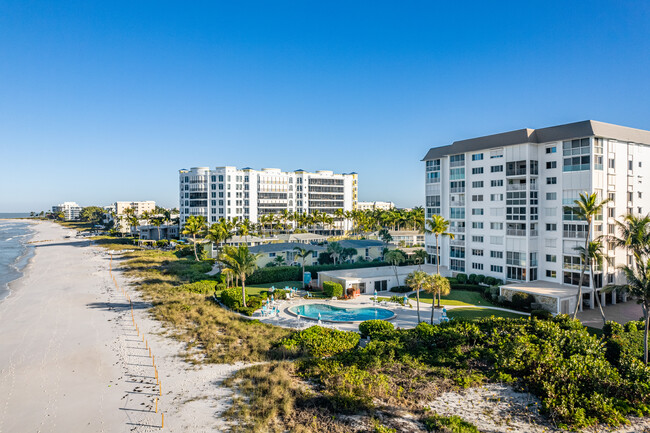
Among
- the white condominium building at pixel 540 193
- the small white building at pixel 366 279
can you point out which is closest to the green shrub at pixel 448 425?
the small white building at pixel 366 279

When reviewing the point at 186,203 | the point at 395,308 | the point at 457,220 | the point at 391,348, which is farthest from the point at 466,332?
the point at 186,203

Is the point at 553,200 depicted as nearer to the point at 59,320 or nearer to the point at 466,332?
the point at 466,332

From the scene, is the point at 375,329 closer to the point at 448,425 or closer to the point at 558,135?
the point at 448,425

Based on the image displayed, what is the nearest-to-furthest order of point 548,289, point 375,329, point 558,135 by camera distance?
point 375,329 < point 548,289 < point 558,135

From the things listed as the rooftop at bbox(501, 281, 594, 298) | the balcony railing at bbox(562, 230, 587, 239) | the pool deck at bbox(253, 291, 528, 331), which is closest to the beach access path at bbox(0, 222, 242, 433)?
the pool deck at bbox(253, 291, 528, 331)

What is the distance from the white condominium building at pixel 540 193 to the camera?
3883 cm

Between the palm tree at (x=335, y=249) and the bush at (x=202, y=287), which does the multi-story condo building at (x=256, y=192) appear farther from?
the bush at (x=202, y=287)

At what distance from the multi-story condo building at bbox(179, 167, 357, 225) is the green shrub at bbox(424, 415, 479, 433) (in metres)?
96.2

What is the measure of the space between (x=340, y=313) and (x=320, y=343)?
1228 cm

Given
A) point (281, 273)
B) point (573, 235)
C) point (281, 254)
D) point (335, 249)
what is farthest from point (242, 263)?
point (573, 235)

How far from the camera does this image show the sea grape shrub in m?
24.0

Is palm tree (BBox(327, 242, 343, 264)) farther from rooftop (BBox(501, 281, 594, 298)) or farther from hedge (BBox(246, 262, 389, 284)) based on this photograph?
rooftop (BBox(501, 281, 594, 298))

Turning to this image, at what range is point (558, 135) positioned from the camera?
40375 mm

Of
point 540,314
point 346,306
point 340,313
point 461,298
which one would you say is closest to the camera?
point 540,314
